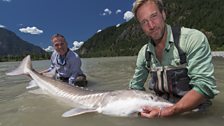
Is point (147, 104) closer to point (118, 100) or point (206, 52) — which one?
point (118, 100)

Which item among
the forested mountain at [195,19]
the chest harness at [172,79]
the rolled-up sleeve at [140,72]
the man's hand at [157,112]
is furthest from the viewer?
the forested mountain at [195,19]

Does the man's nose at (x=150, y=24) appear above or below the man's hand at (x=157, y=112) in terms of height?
above

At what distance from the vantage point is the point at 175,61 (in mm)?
4031

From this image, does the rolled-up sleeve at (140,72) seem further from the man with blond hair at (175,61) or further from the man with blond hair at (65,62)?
the man with blond hair at (65,62)

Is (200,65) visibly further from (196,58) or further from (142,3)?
(142,3)

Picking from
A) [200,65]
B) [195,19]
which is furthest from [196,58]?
[195,19]

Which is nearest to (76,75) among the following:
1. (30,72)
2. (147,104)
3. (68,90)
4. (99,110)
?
(30,72)

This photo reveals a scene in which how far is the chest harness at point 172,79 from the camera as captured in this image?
3.96 m

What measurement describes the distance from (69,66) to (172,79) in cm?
478

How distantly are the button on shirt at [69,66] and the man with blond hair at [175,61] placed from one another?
4.16 m

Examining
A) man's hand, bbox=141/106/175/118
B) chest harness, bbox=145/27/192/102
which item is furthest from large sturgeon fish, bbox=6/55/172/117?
chest harness, bbox=145/27/192/102

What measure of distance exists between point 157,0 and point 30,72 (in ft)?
15.8

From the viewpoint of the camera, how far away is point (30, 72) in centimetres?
771

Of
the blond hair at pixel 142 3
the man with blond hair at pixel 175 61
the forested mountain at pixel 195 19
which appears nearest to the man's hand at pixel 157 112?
the man with blond hair at pixel 175 61
